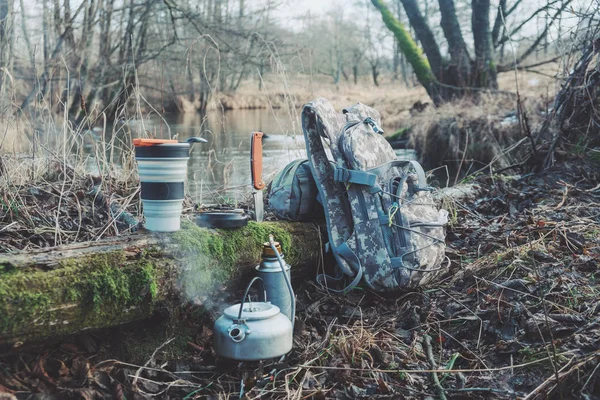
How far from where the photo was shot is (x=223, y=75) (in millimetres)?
18766

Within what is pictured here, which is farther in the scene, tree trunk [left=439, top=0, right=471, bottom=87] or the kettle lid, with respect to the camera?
tree trunk [left=439, top=0, right=471, bottom=87]

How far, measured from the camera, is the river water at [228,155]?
→ 5.00 metres

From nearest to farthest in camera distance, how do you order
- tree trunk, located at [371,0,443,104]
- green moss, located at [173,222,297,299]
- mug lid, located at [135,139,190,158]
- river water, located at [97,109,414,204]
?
mug lid, located at [135,139,190,158] → green moss, located at [173,222,297,299] → river water, located at [97,109,414,204] → tree trunk, located at [371,0,443,104]

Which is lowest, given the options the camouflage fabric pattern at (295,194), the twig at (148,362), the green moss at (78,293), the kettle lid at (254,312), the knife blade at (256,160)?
the twig at (148,362)

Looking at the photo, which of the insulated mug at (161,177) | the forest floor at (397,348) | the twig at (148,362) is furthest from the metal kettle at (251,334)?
the insulated mug at (161,177)

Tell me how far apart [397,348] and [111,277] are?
4.34 feet

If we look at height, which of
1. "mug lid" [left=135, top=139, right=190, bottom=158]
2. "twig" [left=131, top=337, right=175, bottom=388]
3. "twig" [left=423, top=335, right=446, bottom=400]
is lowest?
"twig" [left=423, top=335, right=446, bottom=400]

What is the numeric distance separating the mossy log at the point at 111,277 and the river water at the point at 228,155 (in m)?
1.02

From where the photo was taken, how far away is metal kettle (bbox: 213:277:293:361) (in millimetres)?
2357

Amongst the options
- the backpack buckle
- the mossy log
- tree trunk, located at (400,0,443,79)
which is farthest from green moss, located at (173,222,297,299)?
tree trunk, located at (400,0,443,79)

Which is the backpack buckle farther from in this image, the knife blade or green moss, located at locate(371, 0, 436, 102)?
green moss, located at locate(371, 0, 436, 102)

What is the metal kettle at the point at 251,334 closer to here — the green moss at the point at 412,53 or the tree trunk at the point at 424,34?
the tree trunk at the point at 424,34

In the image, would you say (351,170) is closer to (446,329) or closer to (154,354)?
(446,329)

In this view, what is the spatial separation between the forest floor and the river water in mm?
1355
